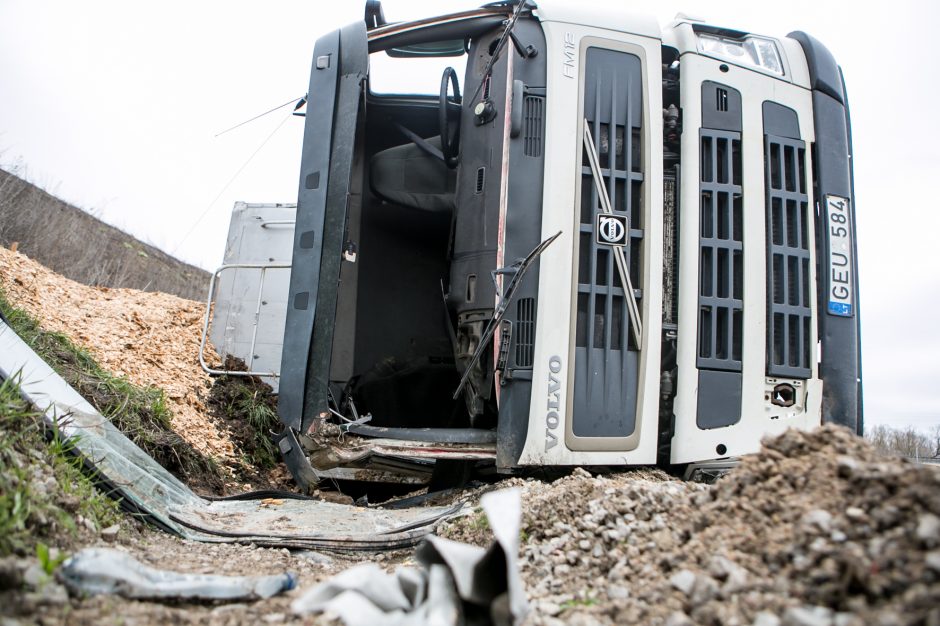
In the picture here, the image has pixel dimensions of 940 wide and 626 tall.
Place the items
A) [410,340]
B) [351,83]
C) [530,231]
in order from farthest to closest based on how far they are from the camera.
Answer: [410,340], [351,83], [530,231]

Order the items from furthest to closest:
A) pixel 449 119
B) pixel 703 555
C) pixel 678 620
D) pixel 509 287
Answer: pixel 449 119
pixel 509 287
pixel 703 555
pixel 678 620

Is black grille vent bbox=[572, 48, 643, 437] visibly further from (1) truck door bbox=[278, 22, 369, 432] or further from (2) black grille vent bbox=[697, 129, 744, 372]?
(1) truck door bbox=[278, 22, 369, 432]

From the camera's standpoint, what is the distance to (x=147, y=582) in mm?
1665

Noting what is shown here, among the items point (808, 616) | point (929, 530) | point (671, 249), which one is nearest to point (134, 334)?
point (671, 249)

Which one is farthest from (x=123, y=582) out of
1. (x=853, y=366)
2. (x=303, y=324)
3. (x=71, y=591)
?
(x=853, y=366)

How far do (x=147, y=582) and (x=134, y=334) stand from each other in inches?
161

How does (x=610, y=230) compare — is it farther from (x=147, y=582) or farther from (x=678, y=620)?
(x=147, y=582)

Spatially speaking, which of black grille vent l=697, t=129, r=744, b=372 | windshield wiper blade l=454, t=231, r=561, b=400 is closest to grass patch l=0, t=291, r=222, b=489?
windshield wiper blade l=454, t=231, r=561, b=400

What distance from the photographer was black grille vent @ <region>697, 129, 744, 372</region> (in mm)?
3371

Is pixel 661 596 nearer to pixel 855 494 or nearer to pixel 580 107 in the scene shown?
pixel 855 494

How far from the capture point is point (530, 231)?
3.34m

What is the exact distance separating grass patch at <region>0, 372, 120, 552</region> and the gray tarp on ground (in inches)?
3.2

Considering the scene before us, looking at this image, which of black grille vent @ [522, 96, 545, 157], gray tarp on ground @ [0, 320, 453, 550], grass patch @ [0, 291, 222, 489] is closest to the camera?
gray tarp on ground @ [0, 320, 453, 550]

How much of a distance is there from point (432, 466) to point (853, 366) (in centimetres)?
217
